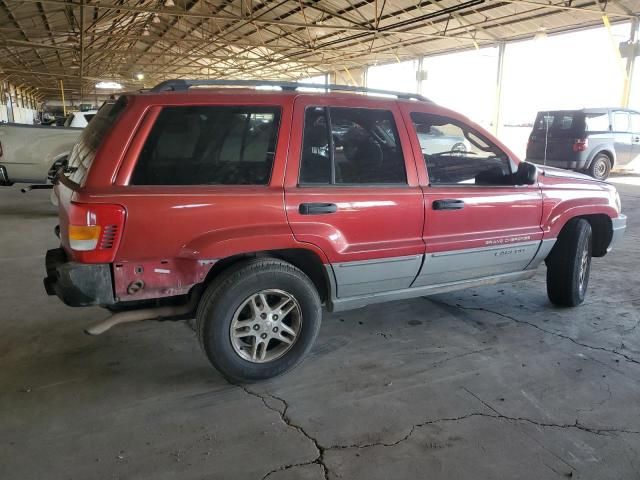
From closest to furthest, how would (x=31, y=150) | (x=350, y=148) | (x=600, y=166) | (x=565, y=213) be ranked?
(x=350, y=148)
(x=565, y=213)
(x=31, y=150)
(x=600, y=166)

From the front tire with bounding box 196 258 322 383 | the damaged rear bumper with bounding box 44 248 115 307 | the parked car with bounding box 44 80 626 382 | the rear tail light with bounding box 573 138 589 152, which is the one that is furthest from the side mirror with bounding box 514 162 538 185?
the rear tail light with bounding box 573 138 589 152

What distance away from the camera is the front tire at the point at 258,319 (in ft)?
9.54

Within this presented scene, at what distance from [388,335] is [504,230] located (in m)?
1.20

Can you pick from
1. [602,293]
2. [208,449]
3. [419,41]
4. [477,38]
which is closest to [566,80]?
[477,38]

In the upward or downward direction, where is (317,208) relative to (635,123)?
downward

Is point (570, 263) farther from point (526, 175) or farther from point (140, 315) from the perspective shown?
point (140, 315)

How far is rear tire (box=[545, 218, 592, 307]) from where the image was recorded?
4258 mm

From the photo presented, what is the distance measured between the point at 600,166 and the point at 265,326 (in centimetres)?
1278

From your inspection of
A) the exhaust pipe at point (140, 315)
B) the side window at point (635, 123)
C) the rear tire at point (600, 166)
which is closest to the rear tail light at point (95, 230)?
the exhaust pipe at point (140, 315)

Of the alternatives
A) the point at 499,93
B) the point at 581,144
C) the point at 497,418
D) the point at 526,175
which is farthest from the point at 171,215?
the point at 499,93

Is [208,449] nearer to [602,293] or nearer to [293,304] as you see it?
[293,304]

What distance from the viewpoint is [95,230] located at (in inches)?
103

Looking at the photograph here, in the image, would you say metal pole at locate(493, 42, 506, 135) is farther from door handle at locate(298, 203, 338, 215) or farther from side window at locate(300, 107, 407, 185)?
door handle at locate(298, 203, 338, 215)

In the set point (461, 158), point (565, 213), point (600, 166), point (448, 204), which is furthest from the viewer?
point (600, 166)
